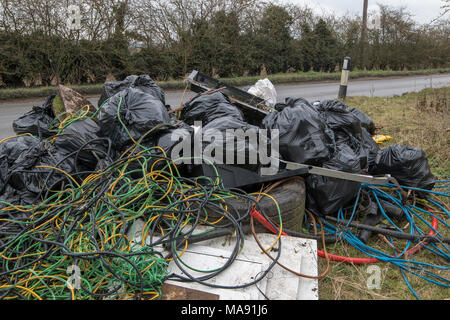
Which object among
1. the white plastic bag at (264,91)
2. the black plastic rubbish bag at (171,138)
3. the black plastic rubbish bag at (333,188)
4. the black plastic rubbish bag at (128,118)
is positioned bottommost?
the black plastic rubbish bag at (333,188)

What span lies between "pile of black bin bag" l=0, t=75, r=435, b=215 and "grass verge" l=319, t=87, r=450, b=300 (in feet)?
1.90

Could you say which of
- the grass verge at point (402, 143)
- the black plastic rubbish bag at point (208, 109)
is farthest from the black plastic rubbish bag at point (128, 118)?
the grass verge at point (402, 143)

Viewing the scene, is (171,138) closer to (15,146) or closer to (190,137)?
(190,137)

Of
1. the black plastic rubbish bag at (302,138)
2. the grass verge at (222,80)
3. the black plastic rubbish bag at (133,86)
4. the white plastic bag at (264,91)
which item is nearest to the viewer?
the black plastic rubbish bag at (302,138)

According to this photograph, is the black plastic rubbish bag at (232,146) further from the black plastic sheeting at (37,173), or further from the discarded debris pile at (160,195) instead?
the black plastic sheeting at (37,173)

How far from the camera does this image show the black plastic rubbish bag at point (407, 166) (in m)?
3.07

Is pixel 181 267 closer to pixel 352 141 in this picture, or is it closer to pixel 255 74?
pixel 352 141

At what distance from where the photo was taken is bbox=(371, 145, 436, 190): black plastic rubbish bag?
10.1 ft

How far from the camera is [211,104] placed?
3.25 meters

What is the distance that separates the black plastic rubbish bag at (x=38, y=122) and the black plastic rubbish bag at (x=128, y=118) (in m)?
0.90

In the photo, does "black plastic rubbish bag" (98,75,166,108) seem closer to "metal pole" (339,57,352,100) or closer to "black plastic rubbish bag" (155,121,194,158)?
"black plastic rubbish bag" (155,121,194,158)

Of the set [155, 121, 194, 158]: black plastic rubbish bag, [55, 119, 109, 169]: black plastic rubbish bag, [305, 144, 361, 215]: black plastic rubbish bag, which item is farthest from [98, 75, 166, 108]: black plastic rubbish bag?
[305, 144, 361, 215]: black plastic rubbish bag

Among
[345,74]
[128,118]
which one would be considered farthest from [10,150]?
[345,74]
